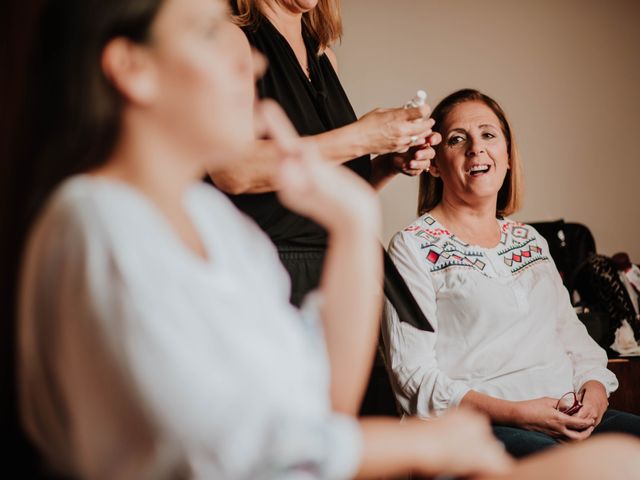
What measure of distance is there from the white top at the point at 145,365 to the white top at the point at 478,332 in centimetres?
93

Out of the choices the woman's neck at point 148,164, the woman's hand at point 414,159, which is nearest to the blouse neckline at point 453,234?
the woman's hand at point 414,159

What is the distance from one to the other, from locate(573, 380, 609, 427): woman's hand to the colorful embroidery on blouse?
11.6 inches

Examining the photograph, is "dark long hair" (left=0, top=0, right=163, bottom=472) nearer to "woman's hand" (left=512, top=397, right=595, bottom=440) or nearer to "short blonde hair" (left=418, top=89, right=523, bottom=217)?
"woman's hand" (left=512, top=397, right=595, bottom=440)

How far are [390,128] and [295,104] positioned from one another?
181 millimetres

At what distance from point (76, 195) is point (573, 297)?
92.0 inches

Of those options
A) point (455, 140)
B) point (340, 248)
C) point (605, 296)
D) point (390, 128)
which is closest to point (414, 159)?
point (390, 128)

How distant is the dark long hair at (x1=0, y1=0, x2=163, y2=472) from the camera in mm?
557

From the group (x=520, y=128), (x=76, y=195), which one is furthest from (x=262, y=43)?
(x=520, y=128)

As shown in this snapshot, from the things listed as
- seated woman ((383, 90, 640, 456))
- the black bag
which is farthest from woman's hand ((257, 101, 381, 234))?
the black bag

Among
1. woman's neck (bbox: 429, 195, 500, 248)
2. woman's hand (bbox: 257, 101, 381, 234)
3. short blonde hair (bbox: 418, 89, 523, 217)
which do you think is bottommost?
woman's neck (bbox: 429, 195, 500, 248)

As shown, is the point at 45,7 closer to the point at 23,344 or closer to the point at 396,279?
the point at 23,344

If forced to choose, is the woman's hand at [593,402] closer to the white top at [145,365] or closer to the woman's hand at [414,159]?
the woman's hand at [414,159]

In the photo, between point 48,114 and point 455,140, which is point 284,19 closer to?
point 455,140

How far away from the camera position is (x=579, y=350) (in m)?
1.68
